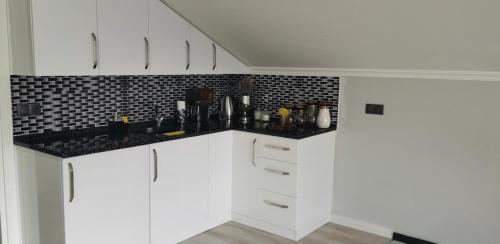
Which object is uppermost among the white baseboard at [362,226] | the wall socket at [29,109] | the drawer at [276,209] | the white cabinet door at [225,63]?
the white cabinet door at [225,63]

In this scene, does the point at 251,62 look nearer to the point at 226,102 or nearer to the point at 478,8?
the point at 226,102

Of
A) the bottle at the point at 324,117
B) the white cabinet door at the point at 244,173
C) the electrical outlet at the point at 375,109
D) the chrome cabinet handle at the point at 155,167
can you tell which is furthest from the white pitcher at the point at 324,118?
the chrome cabinet handle at the point at 155,167

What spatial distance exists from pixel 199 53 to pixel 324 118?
43.4 inches

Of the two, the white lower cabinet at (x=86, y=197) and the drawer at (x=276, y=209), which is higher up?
the white lower cabinet at (x=86, y=197)

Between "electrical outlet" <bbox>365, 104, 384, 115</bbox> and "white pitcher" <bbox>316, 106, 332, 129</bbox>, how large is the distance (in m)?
0.30

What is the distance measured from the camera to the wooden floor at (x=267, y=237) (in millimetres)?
3295

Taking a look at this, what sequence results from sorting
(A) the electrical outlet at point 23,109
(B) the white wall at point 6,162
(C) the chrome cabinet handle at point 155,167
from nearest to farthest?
(B) the white wall at point 6,162, (A) the electrical outlet at point 23,109, (C) the chrome cabinet handle at point 155,167

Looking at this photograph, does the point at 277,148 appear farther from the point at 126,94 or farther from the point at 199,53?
the point at 126,94

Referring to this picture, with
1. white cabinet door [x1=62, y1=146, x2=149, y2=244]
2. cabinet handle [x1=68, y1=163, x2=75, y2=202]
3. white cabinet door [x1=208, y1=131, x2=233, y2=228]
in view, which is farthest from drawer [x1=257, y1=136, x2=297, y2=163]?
cabinet handle [x1=68, y1=163, x2=75, y2=202]

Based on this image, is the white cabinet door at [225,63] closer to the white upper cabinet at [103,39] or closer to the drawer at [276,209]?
the white upper cabinet at [103,39]

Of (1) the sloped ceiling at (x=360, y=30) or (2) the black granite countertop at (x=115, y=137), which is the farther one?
(2) the black granite countertop at (x=115, y=137)

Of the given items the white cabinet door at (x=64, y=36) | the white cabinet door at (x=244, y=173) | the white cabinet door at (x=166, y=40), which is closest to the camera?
the white cabinet door at (x=64, y=36)

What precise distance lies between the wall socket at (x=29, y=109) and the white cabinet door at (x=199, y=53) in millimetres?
1094

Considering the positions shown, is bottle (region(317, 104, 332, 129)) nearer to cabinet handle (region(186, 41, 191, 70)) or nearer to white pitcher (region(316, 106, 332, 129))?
white pitcher (region(316, 106, 332, 129))
